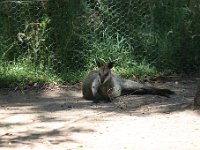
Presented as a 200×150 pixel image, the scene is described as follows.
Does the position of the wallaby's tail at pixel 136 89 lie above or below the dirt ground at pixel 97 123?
Result: above

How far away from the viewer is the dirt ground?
5488 millimetres

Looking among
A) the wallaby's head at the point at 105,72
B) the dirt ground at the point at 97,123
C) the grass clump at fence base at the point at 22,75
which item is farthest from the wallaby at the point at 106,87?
the grass clump at fence base at the point at 22,75

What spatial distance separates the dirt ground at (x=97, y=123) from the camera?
549cm

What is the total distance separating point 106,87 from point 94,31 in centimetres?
206

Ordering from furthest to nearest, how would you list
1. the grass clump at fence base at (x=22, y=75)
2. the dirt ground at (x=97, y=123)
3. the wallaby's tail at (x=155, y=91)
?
1. the grass clump at fence base at (x=22, y=75)
2. the wallaby's tail at (x=155, y=91)
3. the dirt ground at (x=97, y=123)

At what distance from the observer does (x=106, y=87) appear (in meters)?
7.98

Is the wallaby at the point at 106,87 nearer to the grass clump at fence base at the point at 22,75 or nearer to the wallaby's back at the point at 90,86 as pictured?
the wallaby's back at the point at 90,86

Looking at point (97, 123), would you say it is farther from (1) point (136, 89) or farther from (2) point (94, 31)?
(2) point (94, 31)

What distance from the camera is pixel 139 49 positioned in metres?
9.90

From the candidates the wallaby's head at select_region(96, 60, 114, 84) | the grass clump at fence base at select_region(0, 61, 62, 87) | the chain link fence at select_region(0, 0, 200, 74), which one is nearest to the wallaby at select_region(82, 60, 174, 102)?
the wallaby's head at select_region(96, 60, 114, 84)

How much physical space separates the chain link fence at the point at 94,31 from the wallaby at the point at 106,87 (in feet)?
4.79

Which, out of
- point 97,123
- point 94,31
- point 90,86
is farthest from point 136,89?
point 97,123

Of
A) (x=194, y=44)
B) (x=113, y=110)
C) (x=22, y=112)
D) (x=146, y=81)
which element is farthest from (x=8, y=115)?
(x=194, y=44)

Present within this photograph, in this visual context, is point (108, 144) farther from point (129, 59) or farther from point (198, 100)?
point (129, 59)
